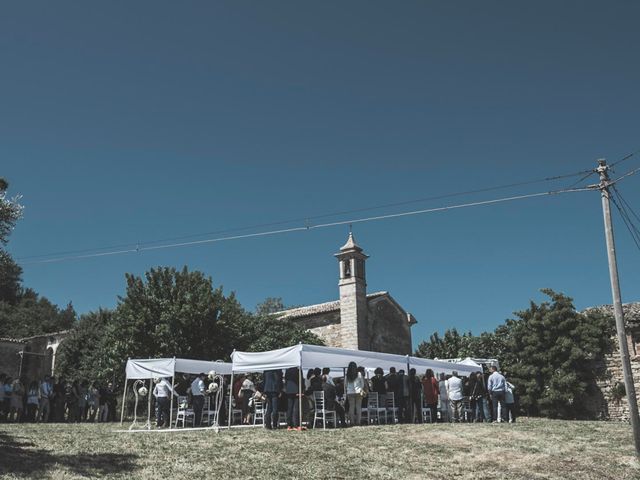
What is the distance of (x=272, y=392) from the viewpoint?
15711mm

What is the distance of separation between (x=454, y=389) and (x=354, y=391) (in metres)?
4.06

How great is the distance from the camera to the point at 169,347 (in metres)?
26.8

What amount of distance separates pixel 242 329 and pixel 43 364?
22181mm

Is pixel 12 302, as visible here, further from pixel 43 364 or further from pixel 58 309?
pixel 43 364

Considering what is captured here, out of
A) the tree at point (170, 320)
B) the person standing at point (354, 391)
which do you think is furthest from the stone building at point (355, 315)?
the person standing at point (354, 391)

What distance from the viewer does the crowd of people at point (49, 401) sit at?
19.6 meters

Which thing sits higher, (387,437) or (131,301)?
(131,301)

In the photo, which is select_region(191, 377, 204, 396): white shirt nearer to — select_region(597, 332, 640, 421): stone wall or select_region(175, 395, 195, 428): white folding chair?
select_region(175, 395, 195, 428): white folding chair

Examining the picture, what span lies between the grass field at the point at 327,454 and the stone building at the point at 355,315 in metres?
19.0

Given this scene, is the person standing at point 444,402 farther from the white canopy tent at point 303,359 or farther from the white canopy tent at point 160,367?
the white canopy tent at point 160,367

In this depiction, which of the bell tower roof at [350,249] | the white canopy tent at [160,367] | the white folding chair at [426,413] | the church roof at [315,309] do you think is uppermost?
the bell tower roof at [350,249]

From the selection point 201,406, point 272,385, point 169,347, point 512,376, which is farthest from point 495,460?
point 169,347

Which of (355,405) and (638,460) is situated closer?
(638,460)

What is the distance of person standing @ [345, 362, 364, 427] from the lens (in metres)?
16.1
